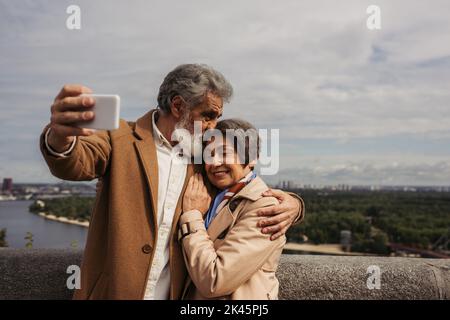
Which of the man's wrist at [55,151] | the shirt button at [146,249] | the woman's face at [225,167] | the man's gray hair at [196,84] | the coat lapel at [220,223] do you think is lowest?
the shirt button at [146,249]

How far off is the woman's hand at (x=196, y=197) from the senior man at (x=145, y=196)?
4 centimetres

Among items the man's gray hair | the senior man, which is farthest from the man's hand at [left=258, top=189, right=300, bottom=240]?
the man's gray hair

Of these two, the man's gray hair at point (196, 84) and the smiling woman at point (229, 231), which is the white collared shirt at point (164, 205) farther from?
the man's gray hair at point (196, 84)

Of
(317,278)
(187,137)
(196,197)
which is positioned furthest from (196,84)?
(317,278)

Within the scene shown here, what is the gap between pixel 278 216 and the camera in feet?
6.19

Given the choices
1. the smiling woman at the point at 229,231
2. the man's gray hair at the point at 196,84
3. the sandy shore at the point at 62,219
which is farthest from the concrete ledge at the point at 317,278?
the sandy shore at the point at 62,219

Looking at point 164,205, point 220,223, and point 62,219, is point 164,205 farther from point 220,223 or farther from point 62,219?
point 62,219

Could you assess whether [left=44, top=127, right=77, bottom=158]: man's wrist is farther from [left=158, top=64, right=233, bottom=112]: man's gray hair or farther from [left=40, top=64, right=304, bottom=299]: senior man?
[left=158, top=64, right=233, bottom=112]: man's gray hair

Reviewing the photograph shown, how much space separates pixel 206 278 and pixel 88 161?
636 millimetres

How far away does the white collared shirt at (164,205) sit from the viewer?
6.20ft
